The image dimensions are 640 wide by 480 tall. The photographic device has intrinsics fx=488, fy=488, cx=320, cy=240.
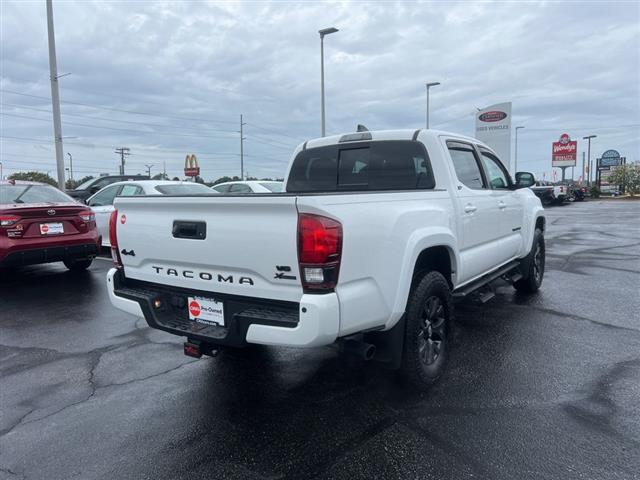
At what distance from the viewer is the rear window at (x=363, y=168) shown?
173 inches

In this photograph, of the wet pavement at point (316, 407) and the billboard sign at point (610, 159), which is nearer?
the wet pavement at point (316, 407)

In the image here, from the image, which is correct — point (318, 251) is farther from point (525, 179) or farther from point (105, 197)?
point (105, 197)

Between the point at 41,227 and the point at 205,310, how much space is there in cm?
528

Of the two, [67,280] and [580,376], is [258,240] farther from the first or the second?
[67,280]

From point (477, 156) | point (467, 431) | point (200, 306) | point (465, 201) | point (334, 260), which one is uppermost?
point (477, 156)

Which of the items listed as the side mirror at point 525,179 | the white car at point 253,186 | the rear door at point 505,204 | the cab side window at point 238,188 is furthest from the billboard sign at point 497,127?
the rear door at point 505,204

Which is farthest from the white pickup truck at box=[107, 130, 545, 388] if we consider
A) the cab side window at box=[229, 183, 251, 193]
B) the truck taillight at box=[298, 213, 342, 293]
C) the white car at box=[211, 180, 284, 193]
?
the cab side window at box=[229, 183, 251, 193]

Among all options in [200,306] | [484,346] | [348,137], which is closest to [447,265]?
[484,346]

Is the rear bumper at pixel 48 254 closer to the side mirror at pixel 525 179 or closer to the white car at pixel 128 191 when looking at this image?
the white car at pixel 128 191

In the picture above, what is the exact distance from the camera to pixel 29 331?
5395 millimetres

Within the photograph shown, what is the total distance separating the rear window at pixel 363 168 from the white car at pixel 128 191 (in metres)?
4.98

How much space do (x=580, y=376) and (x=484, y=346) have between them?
92cm

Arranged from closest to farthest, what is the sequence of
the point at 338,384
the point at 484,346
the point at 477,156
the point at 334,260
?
A: the point at 334,260
the point at 338,384
the point at 484,346
the point at 477,156

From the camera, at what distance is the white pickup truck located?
2.76 meters
